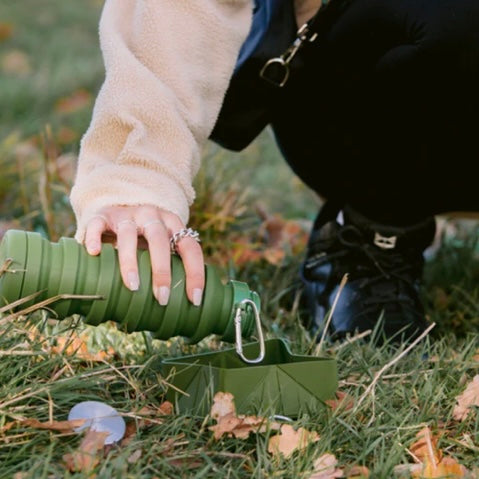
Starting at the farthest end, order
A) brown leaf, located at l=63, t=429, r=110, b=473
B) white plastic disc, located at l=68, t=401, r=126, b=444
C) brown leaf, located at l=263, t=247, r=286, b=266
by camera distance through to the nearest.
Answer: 1. brown leaf, located at l=263, t=247, r=286, b=266
2. white plastic disc, located at l=68, t=401, r=126, b=444
3. brown leaf, located at l=63, t=429, r=110, b=473

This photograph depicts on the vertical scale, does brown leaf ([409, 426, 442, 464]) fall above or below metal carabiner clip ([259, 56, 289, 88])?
below

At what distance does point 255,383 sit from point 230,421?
7cm

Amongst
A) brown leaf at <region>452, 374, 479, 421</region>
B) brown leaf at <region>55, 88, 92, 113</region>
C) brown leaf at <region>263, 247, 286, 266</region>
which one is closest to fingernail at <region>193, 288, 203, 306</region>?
brown leaf at <region>452, 374, 479, 421</region>

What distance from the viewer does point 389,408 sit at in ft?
4.50

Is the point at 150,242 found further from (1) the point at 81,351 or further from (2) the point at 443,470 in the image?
(2) the point at 443,470

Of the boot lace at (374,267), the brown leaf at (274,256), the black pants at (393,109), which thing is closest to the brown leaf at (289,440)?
the boot lace at (374,267)

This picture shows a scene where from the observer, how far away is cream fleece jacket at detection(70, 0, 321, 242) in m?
1.40

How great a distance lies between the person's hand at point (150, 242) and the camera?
129 cm

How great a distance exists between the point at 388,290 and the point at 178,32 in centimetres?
71

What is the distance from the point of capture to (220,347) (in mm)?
1588

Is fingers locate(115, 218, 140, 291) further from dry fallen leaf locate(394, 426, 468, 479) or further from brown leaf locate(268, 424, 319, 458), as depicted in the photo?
dry fallen leaf locate(394, 426, 468, 479)

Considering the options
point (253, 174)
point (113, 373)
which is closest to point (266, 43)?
point (113, 373)

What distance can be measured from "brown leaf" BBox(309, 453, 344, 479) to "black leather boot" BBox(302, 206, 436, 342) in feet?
1.83

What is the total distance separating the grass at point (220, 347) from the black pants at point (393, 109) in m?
0.30
